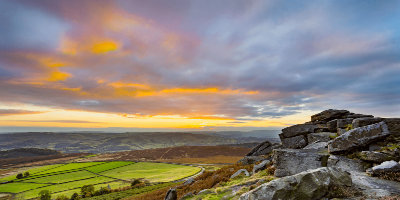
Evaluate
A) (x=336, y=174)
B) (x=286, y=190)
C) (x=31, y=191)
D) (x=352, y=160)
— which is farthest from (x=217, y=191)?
(x=31, y=191)

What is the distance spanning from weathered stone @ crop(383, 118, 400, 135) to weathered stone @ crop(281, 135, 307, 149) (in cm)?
878

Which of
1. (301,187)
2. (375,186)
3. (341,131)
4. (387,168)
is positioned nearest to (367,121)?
(341,131)

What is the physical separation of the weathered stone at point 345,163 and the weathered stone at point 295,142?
8508 mm

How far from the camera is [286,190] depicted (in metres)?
9.49

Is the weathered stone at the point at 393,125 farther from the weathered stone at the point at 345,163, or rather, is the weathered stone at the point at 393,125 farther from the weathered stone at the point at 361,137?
the weathered stone at the point at 345,163

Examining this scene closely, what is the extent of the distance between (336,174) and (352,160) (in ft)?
16.1

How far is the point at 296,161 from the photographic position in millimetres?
14844

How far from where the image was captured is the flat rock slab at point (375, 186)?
9.49 metres

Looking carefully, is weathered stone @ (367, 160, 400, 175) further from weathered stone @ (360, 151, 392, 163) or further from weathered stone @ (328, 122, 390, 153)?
weathered stone @ (328, 122, 390, 153)

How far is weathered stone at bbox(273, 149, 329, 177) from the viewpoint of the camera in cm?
1441

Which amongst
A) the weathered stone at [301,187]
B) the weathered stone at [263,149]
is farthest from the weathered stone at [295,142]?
the weathered stone at [301,187]

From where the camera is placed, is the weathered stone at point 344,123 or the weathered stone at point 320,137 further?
the weathered stone at point 344,123

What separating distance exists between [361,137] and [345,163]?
256 centimetres

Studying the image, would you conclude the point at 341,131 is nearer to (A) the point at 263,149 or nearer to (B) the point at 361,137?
(B) the point at 361,137
